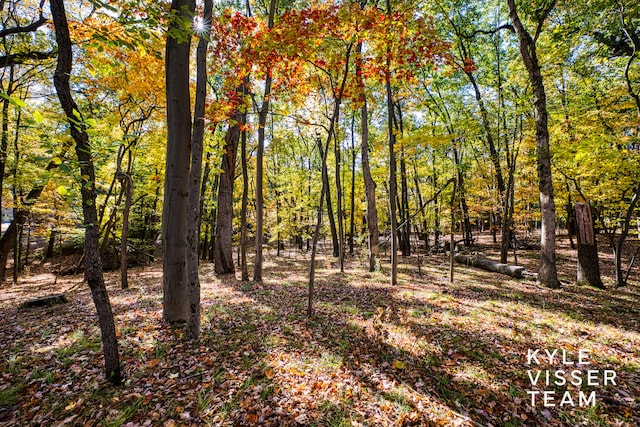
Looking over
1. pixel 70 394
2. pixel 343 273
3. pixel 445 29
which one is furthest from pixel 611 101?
pixel 70 394

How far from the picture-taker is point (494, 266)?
12.5 meters

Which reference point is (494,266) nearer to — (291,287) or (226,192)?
(291,287)

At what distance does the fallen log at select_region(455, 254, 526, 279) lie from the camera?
10.9 meters

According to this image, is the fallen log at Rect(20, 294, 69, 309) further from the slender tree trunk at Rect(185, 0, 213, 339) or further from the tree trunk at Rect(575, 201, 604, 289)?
the tree trunk at Rect(575, 201, 604, 289)

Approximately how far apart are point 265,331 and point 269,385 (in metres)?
1.77

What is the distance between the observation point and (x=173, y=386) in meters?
3.82

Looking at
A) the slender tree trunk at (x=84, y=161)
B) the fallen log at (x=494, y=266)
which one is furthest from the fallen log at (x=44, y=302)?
the fallen log at (x=494, y=266)

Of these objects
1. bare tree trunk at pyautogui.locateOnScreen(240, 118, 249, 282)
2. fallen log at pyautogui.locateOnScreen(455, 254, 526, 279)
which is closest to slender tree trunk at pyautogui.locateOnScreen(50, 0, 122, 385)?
bare tree trunk at pyautogui.locateOnScreen(240, 118, 249, 282)

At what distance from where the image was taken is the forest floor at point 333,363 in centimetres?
335

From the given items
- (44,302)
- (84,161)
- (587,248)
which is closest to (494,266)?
(587,248)

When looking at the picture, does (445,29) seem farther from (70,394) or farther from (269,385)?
(70,394)

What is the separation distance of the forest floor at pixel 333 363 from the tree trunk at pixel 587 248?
155 cm

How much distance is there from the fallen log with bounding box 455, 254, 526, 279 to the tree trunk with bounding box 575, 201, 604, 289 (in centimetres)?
182

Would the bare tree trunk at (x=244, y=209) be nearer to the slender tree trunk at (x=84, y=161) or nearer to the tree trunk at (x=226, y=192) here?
the tree trunk at (x=226, y=192)
